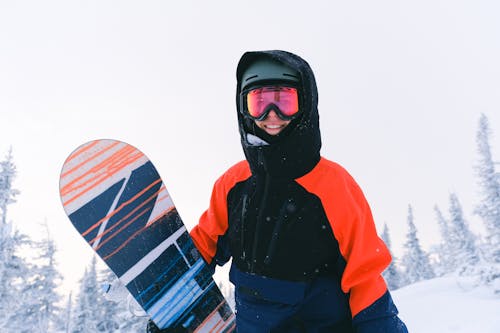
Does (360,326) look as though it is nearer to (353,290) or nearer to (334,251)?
(353,290)

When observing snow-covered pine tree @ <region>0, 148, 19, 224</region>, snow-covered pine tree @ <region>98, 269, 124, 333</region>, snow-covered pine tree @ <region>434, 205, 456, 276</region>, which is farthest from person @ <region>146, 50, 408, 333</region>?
snow-covered pine tree @ <region>434, 205, 456, 276</region>

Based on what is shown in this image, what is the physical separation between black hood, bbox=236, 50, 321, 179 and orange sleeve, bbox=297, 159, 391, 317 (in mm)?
143

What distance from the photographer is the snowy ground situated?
53.2 feet

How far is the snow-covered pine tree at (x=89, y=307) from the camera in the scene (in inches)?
982

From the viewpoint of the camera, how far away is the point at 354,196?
2506 mm

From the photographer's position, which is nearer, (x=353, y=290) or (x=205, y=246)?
(x=353, y=290)

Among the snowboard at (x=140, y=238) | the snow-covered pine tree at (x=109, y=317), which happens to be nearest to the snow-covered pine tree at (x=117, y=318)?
the snow-covered pine tree at (x=109, y=317)

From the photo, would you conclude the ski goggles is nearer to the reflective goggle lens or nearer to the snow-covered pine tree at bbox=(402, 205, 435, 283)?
the reflective goggle lens

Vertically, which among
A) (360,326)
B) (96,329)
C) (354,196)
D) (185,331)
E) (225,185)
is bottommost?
(96,329)

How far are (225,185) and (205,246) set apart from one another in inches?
23.4

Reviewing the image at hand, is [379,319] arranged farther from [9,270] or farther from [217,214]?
[9,270]

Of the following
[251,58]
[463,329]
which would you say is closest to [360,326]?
Answer: [251,58]

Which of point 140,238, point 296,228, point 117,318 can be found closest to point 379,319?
point 296,228

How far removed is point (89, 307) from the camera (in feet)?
82.9
